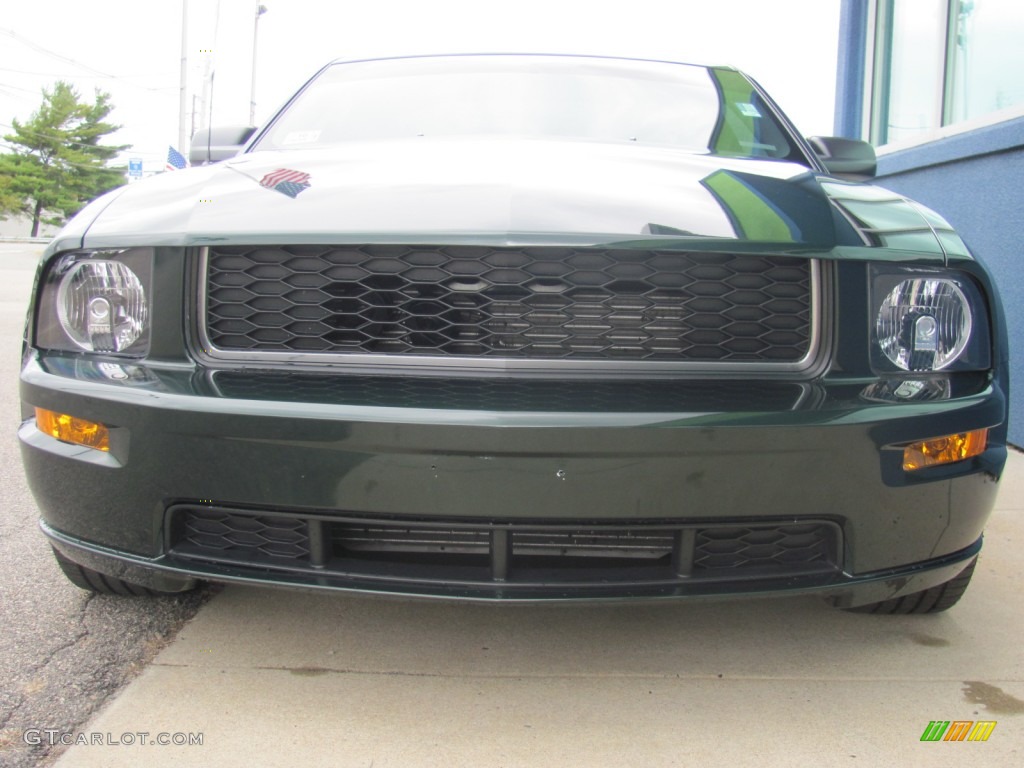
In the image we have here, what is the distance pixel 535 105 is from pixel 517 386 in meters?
1.36

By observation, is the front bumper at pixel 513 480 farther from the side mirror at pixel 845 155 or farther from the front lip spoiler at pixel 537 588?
the side mirror at pixel 845 155

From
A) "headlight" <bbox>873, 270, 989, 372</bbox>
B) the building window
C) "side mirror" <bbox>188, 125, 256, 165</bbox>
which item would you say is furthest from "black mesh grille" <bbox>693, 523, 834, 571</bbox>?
the building window

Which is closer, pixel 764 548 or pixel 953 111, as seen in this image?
pixel 764 548

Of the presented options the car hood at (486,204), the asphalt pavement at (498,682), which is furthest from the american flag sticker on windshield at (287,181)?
the asphalt pavement at (498,682)

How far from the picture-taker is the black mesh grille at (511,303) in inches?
70.1

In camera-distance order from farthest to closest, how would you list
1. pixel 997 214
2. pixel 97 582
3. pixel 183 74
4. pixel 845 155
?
pixel 183 74, pixel 997 214, pixel 845 155, pixel 97 582

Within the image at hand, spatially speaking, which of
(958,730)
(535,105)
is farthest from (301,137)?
(958,730)

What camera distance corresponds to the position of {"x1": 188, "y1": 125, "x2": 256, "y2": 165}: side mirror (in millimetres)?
2895

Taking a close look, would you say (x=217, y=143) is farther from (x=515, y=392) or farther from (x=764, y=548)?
(x=764, y=548)

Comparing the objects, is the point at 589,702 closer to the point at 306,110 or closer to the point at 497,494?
the point at 497,494

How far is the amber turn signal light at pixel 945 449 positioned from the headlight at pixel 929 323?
5.7 inches

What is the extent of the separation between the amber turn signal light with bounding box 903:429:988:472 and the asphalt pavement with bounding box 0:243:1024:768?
53 centimetres

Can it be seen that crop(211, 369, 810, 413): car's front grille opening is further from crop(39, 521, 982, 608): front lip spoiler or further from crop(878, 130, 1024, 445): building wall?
crop(878, 130, 1024, 445): building wall

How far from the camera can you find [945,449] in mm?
1741
